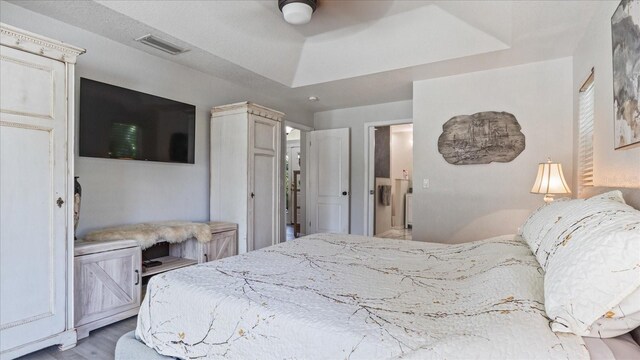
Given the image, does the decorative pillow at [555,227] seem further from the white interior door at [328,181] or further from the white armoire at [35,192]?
the white interior door at [328,181]

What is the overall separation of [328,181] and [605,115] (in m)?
3.84

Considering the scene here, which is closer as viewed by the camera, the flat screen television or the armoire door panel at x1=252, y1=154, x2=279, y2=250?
the flat screen television

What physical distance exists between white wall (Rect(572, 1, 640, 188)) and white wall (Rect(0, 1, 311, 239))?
362 cm

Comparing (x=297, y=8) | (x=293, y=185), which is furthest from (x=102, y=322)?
(x=293, y=185)

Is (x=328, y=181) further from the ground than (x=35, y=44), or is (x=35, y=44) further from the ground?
(x=35, y=44)

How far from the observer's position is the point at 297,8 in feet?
8.60

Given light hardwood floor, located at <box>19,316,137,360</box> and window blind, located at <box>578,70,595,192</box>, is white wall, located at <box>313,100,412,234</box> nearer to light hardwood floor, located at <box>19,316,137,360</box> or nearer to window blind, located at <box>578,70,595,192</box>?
window blind, located at <box>578,70,595,192</box>

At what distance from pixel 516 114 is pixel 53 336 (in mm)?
4447

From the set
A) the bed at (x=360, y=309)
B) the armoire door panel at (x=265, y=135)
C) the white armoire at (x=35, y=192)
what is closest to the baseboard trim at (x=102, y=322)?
the white armoire at (x=35, y=192)

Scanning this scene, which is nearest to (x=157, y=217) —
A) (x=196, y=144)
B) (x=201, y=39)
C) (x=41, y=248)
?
(x=196, y=144)

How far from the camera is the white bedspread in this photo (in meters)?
0.82

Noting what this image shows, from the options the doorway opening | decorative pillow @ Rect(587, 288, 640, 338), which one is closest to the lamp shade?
decorative pillow @ Rect(587, 288, 640, 338)

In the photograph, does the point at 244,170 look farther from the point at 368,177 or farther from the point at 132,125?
the point at 368,177

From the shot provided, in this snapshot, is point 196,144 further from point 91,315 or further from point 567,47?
point 567,47
